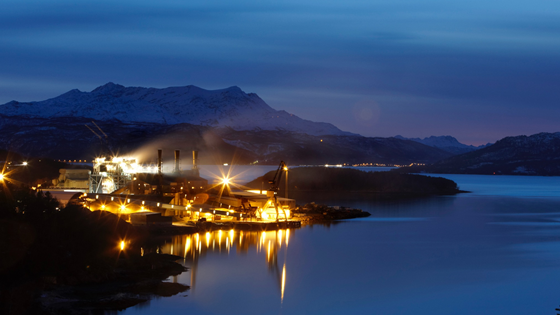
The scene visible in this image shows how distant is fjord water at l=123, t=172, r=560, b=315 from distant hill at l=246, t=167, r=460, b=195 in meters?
38.3

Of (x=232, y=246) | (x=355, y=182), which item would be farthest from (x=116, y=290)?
(x=355, y=182)

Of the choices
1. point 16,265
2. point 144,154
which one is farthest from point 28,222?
point 144,154

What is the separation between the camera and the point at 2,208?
20.1m

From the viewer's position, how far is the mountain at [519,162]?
18145 centimetres

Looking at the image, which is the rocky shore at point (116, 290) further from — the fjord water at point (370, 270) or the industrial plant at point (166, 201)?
the industrial plant at point (166, 201)

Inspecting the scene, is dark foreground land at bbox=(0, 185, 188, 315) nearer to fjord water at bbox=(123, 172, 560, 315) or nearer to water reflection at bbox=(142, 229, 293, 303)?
fjord water at bbox=(123, 172, 560, 315)

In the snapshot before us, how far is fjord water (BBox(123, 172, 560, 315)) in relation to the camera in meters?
19.7

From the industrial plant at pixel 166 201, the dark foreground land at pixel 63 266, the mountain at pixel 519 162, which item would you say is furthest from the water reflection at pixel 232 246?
the mountain at pixel 519 162

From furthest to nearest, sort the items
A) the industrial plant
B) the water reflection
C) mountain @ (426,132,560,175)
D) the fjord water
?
mountain @ (426,132,560,175)
the industrial plant
the water reflection
the fjord water

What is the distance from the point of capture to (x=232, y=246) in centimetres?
3052

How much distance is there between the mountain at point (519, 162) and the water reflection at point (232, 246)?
158472mm

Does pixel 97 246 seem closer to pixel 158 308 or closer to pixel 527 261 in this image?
pixel 158 308

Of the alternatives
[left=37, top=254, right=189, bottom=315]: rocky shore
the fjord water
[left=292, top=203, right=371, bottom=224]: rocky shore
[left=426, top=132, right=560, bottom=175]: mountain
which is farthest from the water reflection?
[left=426, top=132, right=560, bottom=175]: mountain

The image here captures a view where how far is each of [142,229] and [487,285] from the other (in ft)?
59.8
